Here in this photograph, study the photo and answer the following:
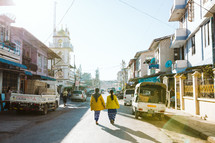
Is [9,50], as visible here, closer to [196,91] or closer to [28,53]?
[28,53]

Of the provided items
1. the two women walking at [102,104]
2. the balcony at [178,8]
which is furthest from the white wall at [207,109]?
the balcony at [178,8]

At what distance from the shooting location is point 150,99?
45.0 feet

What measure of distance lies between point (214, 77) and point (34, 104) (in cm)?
1067

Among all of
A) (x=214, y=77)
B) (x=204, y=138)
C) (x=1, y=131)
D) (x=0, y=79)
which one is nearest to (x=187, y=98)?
(x=214, y=77)

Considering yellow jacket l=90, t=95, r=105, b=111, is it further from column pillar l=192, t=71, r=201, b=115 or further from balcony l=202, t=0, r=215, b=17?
balcony l=202, t=0, r=215, b=17

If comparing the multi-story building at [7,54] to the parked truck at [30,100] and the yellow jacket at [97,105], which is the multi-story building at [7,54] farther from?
the yellow jacket at [97,105]

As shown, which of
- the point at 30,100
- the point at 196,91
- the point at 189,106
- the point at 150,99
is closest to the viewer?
the point at 196,91

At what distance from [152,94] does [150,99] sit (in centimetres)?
54

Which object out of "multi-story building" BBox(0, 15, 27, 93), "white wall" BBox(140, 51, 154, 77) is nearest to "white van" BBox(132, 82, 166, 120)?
"multi-story building" BBox(0, 15, 27, 93)

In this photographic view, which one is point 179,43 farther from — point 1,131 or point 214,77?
point 1,131

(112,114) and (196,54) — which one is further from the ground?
(196,54)

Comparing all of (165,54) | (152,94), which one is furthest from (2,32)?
(165,54)

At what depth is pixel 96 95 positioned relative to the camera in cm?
1055

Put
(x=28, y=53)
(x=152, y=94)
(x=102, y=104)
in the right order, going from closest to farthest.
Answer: (x=102, y=104) < (x=152, y=94) < (x=28, y=53)
